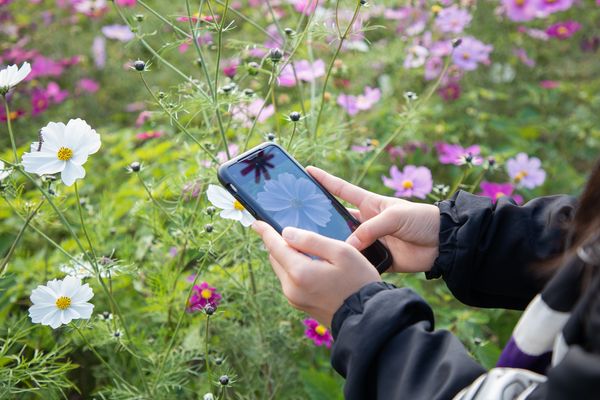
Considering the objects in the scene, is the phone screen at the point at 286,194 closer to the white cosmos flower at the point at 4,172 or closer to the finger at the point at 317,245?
the finger at the point at 317,245

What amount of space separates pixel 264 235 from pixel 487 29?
5.88 feet

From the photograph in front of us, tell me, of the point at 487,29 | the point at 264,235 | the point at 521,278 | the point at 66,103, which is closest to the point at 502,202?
the point at 521,278

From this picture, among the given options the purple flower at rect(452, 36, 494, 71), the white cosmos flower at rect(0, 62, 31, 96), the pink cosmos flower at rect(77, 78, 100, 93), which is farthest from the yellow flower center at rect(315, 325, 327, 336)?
the pink cosmos flower at rect(77, 78, 100, 93)

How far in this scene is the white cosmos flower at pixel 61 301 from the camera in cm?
104

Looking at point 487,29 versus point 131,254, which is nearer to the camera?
point 131,254

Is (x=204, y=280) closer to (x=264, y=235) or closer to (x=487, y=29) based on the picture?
(x=264, y=235)

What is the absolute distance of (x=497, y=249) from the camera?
1.03 metres

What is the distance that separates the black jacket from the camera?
651 millimetres

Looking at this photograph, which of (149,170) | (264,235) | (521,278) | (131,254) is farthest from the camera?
(149,170)

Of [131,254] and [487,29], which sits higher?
[487,29]

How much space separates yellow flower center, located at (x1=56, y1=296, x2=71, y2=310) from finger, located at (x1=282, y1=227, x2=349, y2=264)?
0.38m

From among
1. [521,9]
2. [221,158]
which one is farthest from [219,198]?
[521,9]

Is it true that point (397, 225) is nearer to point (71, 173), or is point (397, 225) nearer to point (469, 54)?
point (71, 173)

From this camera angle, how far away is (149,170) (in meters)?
1.83
